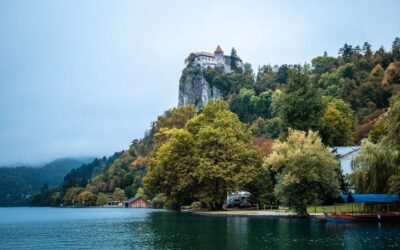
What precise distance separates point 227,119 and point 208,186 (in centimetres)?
1128

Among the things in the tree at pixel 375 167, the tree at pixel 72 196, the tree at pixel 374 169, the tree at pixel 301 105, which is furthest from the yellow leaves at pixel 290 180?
the tree at pixel 72 196

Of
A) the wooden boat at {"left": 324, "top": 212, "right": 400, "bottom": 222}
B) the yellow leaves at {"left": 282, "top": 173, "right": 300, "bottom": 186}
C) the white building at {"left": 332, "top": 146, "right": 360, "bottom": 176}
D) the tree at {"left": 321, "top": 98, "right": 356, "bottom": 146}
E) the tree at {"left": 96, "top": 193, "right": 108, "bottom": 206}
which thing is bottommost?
the tree at {"left": 96, "top": 193, "right": 108, "bottom": 206}

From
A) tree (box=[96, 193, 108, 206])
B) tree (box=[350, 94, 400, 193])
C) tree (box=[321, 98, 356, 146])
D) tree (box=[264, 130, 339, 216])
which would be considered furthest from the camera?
tree (box=[96, 193, 108, 206])

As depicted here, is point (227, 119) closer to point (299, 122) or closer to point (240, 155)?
point (240, 155)

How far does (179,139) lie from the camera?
236ft

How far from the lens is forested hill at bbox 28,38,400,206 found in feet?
216

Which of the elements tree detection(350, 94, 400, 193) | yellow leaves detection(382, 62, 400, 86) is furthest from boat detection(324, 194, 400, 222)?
yellow leaves detection(382, 62, 400, 86)

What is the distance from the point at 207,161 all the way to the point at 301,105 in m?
16.3

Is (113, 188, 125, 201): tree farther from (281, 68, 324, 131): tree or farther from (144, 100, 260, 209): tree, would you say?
(281, 68, 324, 131): tree

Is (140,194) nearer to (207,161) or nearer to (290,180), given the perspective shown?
(207,161)

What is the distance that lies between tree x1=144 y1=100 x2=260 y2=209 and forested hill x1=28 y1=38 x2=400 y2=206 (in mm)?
498

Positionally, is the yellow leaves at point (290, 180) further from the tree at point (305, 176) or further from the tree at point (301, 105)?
the tree at point (301, 105)

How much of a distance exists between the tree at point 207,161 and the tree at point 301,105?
25.7 ft

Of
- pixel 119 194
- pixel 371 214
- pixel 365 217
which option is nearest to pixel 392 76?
pixel 371 214
